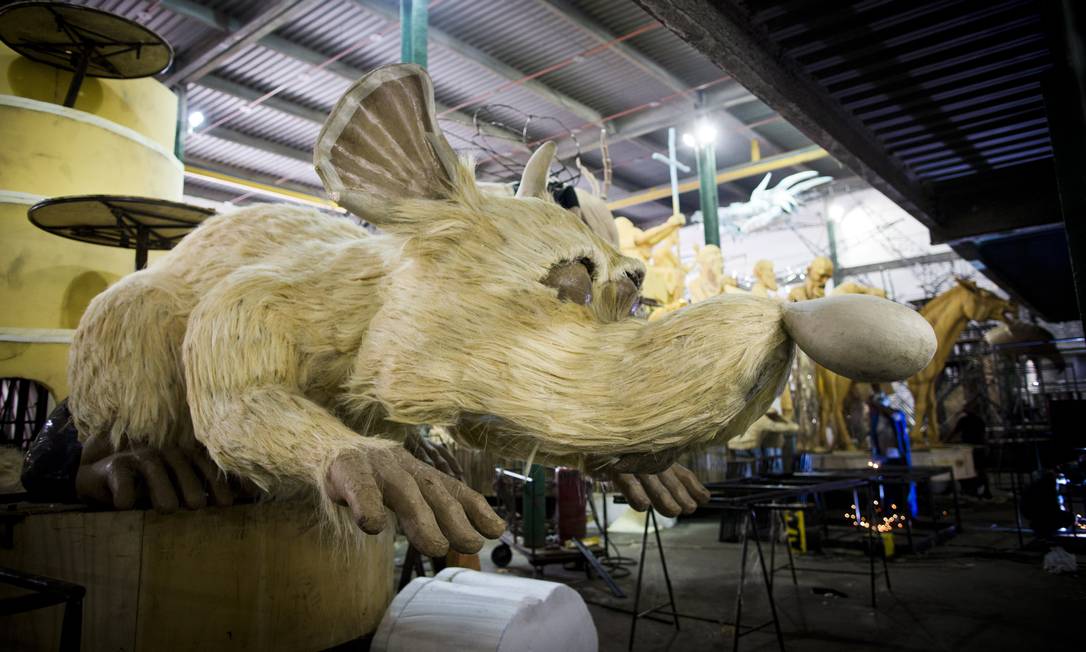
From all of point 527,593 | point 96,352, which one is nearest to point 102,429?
point 96,352

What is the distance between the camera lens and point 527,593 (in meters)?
1.88

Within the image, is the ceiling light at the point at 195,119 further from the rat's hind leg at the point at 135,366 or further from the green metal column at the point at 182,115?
the rat's hind leg at the point at 135,366

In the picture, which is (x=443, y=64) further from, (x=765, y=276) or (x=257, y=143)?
(x=765, y=276)

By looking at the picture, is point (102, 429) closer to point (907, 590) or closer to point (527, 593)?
point (527, 593)

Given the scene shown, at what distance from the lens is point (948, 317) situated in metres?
7.25

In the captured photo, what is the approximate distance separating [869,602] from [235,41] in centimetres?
670

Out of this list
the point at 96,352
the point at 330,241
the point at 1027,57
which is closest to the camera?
the point at 96,352

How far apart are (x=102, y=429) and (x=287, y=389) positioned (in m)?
0.49

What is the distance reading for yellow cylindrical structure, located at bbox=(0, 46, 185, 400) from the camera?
2.89m

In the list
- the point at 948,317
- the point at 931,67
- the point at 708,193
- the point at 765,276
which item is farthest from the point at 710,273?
the point at 931,67

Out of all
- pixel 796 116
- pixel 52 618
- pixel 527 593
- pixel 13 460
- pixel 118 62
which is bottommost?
pixel 527 593

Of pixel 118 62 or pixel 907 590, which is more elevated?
pixel 118 62

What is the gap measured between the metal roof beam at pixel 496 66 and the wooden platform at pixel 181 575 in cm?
571

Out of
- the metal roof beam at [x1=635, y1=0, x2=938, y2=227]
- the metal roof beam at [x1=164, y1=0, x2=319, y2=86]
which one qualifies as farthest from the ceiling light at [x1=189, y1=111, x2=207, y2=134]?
the metal roof beam at [x1=635, y1=0, x2=938, y2=227]
